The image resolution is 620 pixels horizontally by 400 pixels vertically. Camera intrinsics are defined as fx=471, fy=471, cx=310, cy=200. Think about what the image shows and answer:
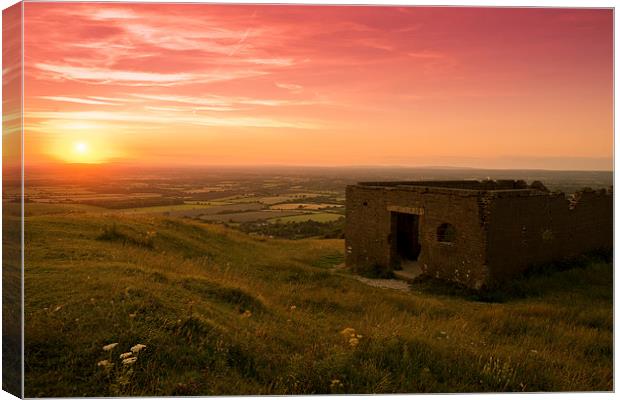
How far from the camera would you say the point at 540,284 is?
1173cm

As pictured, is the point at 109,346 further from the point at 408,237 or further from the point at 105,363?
the point at 408,237

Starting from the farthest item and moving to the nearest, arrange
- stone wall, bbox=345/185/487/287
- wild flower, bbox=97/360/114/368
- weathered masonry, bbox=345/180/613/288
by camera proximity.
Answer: stone wall, bbox=345/185/487/287
weathered masonry, bbox=345/180/613/288
wild flower, bbox=97/360/114/368

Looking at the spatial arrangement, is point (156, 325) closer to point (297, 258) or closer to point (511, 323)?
point (511, 323)

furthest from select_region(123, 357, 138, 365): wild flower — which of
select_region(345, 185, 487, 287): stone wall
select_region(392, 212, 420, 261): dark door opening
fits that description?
select_region(392, 212, 420, 261): dark door opening

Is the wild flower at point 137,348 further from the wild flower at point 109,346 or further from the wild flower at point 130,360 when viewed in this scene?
the wild flower at point 109,346

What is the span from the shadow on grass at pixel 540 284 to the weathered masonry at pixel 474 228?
215 mm

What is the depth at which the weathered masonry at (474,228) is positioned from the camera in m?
11.5

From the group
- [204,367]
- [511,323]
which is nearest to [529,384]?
[511,323]

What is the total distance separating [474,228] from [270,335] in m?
6.88

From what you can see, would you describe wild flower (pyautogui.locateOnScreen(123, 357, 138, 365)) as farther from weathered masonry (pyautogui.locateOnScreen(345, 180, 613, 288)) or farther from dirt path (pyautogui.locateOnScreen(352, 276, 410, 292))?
weathered masonry (pyautogui.locateOnScreen(345, 180, 613, 288))

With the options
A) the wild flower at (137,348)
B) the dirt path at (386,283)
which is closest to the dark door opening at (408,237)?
the dirt path at (386,283)

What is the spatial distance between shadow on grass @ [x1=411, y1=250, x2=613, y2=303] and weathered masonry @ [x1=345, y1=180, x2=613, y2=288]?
215mm

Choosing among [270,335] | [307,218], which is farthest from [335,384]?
[307,218]

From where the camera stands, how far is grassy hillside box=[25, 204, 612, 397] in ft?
17.7
